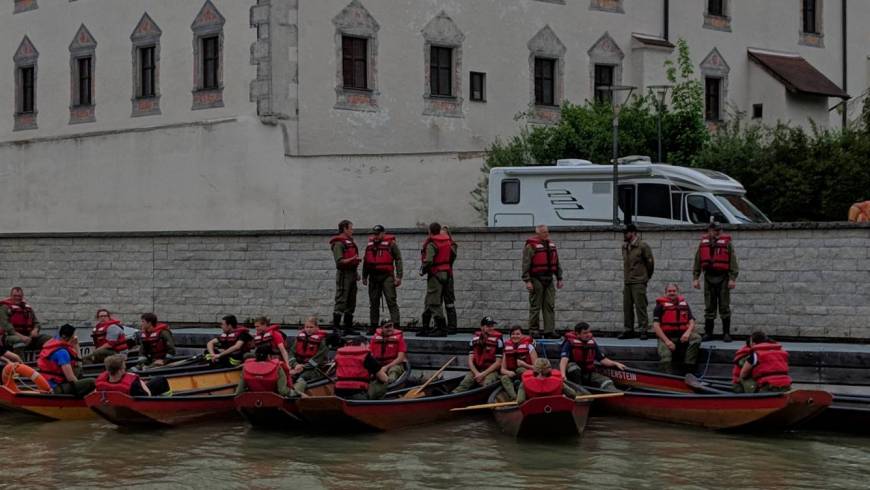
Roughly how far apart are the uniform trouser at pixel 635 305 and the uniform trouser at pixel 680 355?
195 centimetres

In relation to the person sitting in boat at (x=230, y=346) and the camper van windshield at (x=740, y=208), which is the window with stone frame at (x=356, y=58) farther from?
the person sitting in boat at (x=230, y=346)

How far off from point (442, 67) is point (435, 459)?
22.9 metres

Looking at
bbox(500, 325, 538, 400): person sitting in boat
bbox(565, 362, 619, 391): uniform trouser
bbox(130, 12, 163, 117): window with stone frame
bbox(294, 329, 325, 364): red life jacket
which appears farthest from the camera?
bbox(130, 12, 163, 117): window with stone frame

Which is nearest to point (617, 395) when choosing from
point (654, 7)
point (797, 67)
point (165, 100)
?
point (165, 100)

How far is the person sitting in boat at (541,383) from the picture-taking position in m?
19.8

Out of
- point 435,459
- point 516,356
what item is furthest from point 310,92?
point 435,459

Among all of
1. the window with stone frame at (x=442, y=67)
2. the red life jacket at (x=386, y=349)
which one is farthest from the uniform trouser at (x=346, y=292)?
the window with stone frame at (x=442, y=67)

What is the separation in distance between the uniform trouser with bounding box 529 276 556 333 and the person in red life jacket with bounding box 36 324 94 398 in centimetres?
752

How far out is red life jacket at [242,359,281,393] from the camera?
68.4 ft

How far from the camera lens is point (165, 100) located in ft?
132

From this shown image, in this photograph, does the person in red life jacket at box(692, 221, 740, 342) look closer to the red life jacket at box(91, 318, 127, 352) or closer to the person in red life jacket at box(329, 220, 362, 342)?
the person in red life jacket at box(329, 220, 362, 342)

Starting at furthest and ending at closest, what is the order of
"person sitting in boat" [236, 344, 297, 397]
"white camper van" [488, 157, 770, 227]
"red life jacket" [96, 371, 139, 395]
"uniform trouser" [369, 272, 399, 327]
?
"white camper van" [488, 157, 770, 227], "uniform trouser" [369, 272, 399, 327], "red life jacket" [96, 371, 139, 395], "person sitting in boat" [236, 344, 297, 397]

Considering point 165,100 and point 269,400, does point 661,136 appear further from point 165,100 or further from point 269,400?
A: point 269,400

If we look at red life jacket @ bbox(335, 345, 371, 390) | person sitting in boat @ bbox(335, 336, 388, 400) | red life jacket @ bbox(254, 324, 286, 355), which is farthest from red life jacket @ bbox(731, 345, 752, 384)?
red life jacket @ bbox(254, 324, 286, 355)
